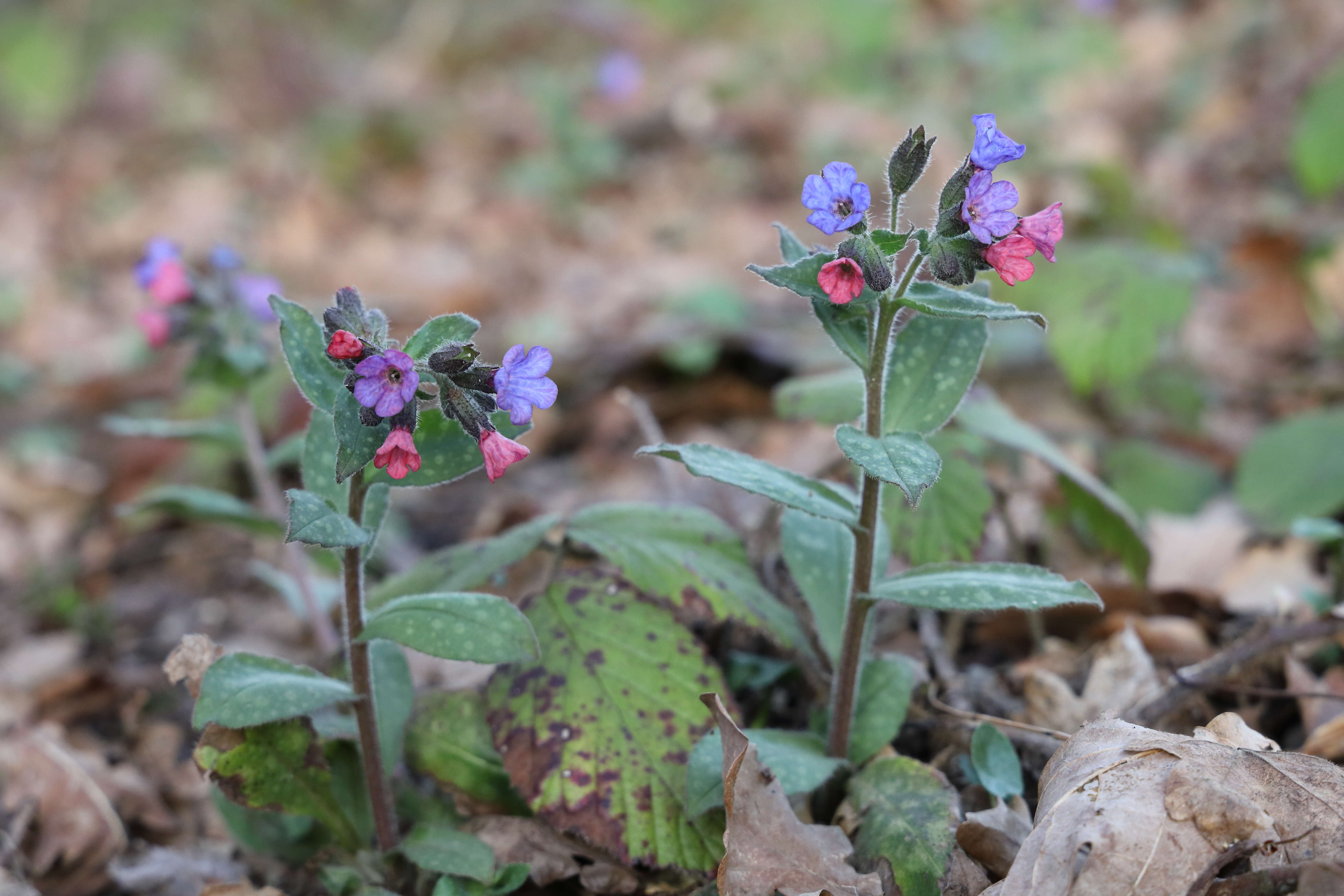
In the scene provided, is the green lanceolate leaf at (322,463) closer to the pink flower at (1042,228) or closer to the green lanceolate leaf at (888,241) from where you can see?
the green lanceolate leaf at (888,241)

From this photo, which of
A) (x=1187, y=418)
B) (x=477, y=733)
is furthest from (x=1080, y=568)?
(x=477, y=733)

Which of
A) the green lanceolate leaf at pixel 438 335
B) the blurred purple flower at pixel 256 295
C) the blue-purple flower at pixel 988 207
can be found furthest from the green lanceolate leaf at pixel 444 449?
the blurred purple flower at pixel 256 295

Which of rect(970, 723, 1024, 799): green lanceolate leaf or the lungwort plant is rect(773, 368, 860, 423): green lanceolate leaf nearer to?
the lungwort plant

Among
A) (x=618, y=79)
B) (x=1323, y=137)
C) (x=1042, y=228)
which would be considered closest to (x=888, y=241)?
(x=1042, y=228)

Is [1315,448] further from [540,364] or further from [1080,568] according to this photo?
[540,364]

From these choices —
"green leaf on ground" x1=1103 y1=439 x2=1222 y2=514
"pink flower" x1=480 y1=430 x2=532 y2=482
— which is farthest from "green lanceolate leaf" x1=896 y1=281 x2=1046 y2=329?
"green leaf on ground" x1=1103 y1=439 x2=1222 y2=514
